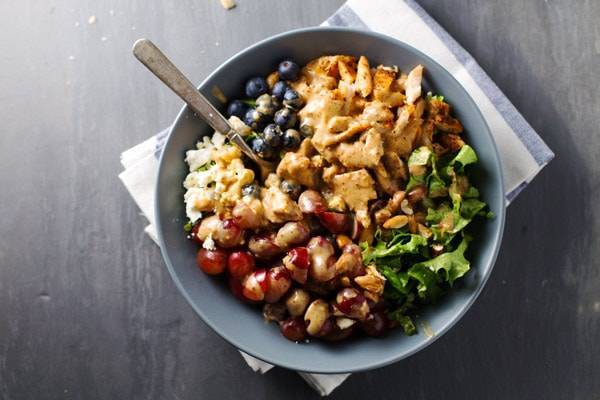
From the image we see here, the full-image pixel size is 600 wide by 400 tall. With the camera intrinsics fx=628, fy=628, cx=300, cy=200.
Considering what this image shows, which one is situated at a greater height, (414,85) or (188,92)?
(188,92)

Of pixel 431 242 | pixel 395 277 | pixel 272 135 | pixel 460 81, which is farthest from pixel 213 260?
pixel 460 81

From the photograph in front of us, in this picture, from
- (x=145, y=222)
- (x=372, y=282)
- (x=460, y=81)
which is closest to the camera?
(x=372, y=282)

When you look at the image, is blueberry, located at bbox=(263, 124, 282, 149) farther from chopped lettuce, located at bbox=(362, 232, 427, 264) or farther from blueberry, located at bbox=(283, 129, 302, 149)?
chopped lettuce, located at bbox=(362, 232, 427, 264)

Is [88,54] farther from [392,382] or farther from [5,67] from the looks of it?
[392,382]

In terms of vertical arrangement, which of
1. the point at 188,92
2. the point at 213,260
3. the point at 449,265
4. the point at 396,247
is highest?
the point at 188,92

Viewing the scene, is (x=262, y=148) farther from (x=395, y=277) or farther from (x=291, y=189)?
(x=395, y=277)

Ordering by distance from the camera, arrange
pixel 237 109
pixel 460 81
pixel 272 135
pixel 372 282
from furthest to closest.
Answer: pixel 460 81 < pixel 237 109 < pixel 272 135 < pixel 372 282

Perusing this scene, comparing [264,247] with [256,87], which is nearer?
[264,247]
